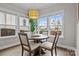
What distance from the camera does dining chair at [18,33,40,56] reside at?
1622 mm

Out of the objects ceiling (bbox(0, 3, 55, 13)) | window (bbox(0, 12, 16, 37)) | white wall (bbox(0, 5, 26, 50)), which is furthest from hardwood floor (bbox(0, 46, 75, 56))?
ceiling (bbox(0, 3, 55, 13))

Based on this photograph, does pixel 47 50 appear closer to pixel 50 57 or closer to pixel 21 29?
pixel 50 57

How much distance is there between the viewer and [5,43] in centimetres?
159

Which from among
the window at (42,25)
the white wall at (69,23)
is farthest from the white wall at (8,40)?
the white wall at (69,23)

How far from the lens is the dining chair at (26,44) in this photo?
63.9 inches

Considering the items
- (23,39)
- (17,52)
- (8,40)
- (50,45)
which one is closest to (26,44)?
(23,39)

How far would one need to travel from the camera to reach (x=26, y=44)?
5.41 ft

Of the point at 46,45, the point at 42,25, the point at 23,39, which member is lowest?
the point at 46,45

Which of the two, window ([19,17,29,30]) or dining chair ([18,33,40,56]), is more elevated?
window ([19,17,29,30])

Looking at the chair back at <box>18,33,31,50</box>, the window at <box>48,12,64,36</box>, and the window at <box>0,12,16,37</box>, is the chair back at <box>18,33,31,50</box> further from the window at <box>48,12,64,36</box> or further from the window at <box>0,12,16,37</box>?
the window at <box>48,12,64,36</box>

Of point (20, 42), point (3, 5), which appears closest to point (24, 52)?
point (20, 42)

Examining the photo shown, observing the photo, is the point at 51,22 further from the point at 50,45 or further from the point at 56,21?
the point at 50,45

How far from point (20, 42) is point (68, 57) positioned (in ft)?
2.72

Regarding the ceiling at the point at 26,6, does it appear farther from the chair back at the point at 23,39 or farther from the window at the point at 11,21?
the chair back at the point at 23,39
